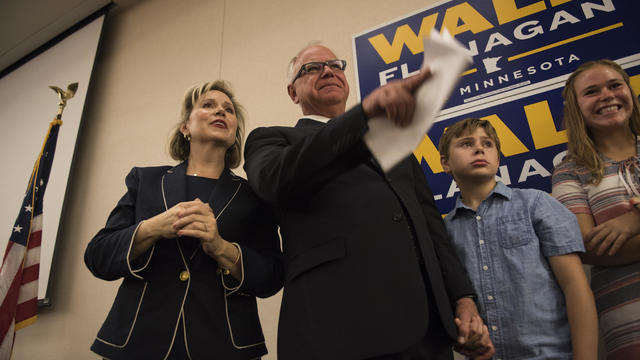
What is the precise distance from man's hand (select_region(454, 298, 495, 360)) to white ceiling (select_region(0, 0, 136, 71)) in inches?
174

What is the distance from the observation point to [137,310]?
100cm

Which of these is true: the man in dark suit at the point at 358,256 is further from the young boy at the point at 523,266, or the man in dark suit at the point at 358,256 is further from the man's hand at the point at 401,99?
the young boy at the point at 523,266

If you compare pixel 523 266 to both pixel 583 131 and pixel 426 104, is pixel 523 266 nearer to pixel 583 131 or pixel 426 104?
pixel 583 131

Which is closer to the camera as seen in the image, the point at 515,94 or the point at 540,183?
the point at 540,183

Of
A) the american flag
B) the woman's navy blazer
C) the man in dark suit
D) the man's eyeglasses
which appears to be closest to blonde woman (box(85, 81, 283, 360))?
the woman's navy blazer

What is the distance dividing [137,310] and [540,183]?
1.53m

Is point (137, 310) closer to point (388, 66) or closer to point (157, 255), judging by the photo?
point (157, 255)

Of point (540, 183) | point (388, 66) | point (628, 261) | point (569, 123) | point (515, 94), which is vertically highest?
point (388, 66)

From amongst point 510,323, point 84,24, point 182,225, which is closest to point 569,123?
point 510,323

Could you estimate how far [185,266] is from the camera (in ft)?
3.47

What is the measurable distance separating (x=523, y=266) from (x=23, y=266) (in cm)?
257

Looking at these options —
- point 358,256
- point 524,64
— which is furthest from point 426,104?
point 524,64

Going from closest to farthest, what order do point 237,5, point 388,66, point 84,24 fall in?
point 388,66
point 237,5
point 84,24

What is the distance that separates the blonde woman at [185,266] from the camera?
97cm
